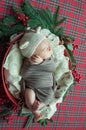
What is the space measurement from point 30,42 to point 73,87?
0.47 meters

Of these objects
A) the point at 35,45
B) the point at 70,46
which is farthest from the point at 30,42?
the point at 70,46

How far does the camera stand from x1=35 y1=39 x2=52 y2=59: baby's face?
101 centimetres

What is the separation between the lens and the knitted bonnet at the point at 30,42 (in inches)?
39.5

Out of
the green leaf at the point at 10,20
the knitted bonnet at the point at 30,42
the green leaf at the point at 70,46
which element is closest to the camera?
the knitted bonnet at the point at 30,42

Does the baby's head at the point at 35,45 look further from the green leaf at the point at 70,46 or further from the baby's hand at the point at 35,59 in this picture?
the green leaf at the point at 70,46

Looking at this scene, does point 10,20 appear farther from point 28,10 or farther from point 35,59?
point 35,59

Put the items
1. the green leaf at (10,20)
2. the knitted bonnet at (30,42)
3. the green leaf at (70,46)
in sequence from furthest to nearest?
the green leaf at (70,46) → the green leaf at (10,20) → the knitted bonnet at (30,42)

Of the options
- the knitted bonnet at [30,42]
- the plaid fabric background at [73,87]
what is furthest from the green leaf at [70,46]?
the knitted bonnet at [30,42]

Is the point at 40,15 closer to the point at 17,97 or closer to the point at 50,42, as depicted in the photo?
the point at 50,42

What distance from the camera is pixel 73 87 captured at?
1376mm

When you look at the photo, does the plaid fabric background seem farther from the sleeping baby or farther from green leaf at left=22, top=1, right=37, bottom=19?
the sleeping baby

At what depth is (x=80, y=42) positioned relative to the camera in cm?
136

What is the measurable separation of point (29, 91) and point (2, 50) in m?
0.20

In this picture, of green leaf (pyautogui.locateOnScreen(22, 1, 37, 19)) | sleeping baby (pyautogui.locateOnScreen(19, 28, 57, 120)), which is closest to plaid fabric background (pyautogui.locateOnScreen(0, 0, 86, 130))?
green leaf (pyautogui.locateOnScreen(22, 1, 37, 19))
